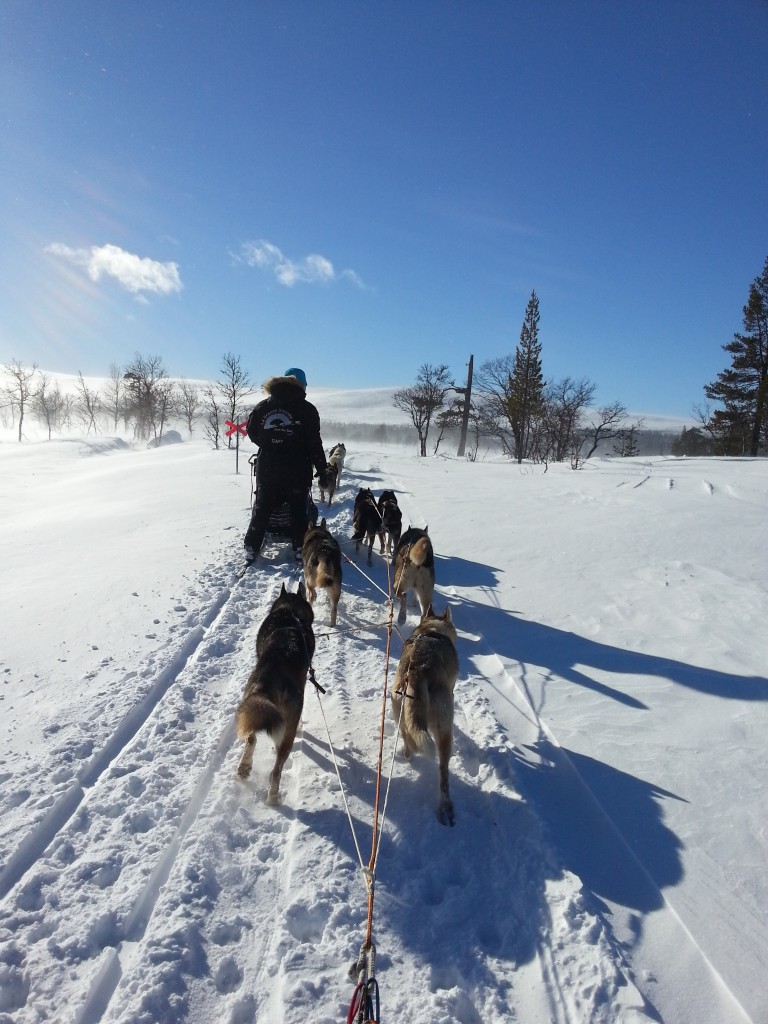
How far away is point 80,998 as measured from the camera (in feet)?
6.22

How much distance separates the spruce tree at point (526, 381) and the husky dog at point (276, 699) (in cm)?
3454

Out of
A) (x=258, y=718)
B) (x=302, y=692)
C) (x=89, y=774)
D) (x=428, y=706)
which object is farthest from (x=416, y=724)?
(x=89, y=774)

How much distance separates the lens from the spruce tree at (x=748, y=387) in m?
30.1

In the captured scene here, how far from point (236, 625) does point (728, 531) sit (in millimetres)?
8792

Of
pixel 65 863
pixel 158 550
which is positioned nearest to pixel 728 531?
pixel 158 550

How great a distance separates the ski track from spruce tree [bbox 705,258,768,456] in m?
33.1

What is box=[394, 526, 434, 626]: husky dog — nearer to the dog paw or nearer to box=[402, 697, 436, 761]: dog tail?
box=[402, 697, 436, 761]: dog tail

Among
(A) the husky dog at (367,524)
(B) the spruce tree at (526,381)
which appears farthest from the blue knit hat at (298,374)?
(B) the spruce tree at (526,381)

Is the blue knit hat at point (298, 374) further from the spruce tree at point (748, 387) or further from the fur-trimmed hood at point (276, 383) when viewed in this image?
the spruce tree at point (748, 387)

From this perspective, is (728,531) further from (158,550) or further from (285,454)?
(158,550)

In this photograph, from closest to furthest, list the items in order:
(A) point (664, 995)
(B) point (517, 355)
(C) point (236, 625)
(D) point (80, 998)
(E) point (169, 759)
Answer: (D) point (80, 998), (A) point (664, 995), (E) point (169, 759), (C) point (236, 625), (B) point (517, 355)

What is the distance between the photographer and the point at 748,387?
31719 millimetres

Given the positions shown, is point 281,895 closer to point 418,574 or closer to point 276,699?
point 276,699

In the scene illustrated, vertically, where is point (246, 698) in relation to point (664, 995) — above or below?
above
